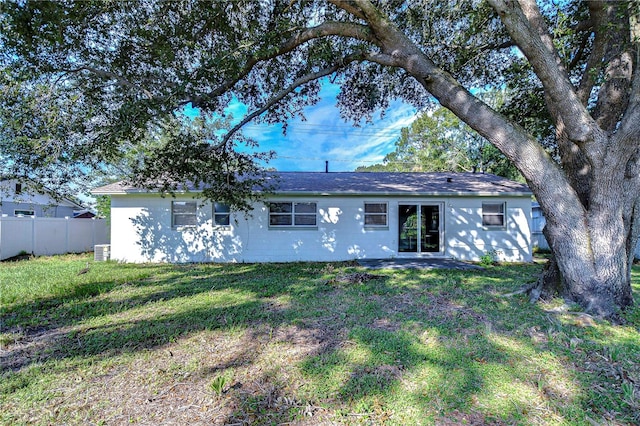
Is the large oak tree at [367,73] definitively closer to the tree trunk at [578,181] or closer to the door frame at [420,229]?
the tree trunk at [578,181]

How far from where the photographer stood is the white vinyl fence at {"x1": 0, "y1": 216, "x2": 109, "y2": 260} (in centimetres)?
1080

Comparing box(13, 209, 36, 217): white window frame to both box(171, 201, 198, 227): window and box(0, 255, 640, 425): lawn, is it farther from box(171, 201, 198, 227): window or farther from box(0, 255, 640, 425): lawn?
box(0, 255, 640, 425): lawn

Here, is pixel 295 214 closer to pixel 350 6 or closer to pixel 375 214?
pixel 375 214

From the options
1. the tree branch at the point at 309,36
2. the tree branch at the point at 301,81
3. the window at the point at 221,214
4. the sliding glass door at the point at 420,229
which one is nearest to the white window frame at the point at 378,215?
the sliding glass door at the point at 420,229

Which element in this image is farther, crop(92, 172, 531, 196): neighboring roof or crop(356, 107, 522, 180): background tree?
crop(356, 107, 522, 180): background tree

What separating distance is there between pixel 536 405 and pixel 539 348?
1.12 m

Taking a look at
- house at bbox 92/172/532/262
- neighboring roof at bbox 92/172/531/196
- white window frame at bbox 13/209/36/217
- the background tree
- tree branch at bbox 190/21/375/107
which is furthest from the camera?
the background tree

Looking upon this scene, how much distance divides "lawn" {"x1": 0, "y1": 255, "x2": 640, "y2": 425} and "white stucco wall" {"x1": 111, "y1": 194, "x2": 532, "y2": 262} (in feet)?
15.8

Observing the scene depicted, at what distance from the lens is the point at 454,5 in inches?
255

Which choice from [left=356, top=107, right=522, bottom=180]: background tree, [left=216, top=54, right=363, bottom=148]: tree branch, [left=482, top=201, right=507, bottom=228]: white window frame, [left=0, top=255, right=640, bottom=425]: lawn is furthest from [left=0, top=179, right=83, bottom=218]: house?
[left=356, top=107, right=522, bottom=180]: background tree

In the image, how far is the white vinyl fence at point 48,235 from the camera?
10797 millimetres

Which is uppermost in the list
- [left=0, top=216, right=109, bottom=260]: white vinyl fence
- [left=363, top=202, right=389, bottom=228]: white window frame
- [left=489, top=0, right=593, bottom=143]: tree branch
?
[left=489, top=0, right=593, bottom=143]: tree branch

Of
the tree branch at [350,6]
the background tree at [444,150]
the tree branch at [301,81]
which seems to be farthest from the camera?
the background tree at [444,150]

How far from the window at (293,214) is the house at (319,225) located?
0.03 m
